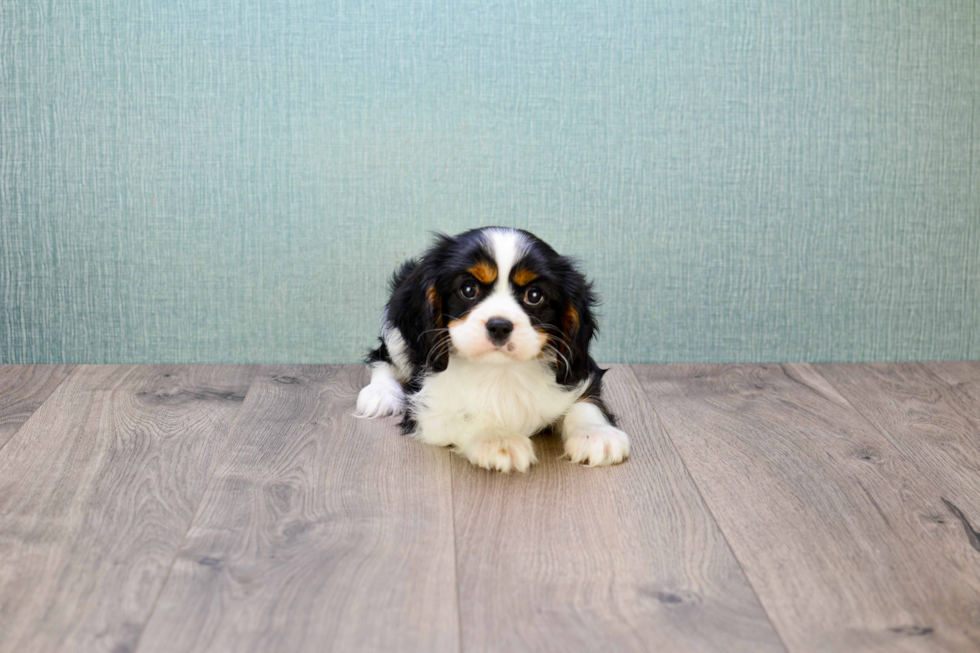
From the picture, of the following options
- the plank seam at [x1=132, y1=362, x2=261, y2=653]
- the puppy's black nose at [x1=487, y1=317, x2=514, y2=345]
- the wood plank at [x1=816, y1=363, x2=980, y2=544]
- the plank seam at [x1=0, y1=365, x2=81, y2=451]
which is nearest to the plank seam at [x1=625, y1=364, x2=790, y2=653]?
the wood plank at [x1=816, y1=363, x2=980, y2=544]

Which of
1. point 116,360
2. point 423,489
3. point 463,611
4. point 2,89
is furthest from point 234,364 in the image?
point 463,611

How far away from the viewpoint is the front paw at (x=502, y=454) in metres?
1.87

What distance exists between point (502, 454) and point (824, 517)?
2.01 feet

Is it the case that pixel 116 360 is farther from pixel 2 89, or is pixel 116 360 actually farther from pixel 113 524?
pixel 113 524

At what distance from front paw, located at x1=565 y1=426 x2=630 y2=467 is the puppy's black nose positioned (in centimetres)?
29

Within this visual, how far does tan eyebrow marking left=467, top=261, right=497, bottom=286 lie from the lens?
74.2 inches

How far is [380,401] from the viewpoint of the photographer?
90.1 inches

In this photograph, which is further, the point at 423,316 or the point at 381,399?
the point at 381,399

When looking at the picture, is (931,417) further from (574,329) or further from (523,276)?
(523,276)

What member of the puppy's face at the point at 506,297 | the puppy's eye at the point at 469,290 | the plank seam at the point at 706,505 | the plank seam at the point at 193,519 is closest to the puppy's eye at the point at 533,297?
the puppy's face at the point at 506,297

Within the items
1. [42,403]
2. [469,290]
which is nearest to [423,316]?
[469,290]

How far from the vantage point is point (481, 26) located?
2.62 m

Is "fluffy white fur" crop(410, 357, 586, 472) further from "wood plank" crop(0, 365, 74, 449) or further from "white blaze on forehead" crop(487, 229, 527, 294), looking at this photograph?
"wood plank" crop(0, 365, 74, 449)

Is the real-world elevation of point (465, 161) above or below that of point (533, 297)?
above
